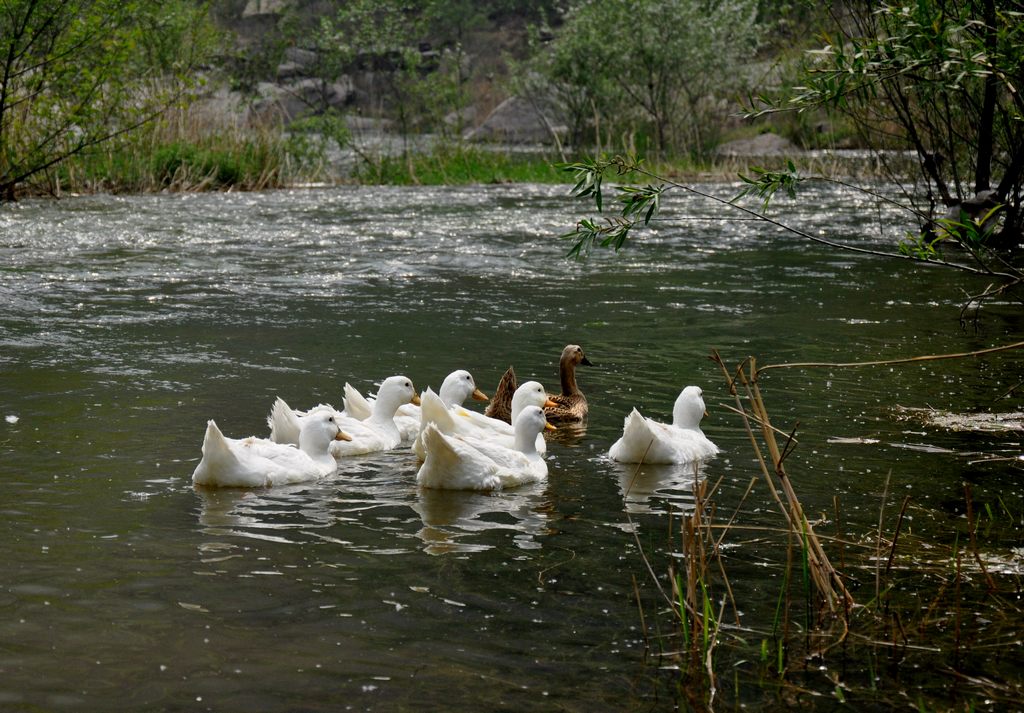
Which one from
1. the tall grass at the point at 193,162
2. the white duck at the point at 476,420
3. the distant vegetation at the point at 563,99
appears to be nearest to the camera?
the white duck at the point at 476,420

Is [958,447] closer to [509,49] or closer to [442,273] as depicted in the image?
[442,273]

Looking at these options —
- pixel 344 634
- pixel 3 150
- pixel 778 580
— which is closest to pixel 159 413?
pixel 344 634

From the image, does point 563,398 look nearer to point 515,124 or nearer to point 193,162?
point 193,162

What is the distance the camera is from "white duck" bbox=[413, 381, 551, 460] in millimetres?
8000

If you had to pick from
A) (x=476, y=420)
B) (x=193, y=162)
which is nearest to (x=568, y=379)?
(x=476, y=420)

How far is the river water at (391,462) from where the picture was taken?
476 cm

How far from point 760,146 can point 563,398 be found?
31871mm

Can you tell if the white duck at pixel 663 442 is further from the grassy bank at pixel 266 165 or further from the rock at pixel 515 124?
the rock at pixel 515 124

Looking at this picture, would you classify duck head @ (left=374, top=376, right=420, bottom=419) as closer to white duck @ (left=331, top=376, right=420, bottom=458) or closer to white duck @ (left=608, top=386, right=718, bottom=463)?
white duck @ (left=331, top=376, right=420, bottom=458)

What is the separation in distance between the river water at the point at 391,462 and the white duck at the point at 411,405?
1.91 ft

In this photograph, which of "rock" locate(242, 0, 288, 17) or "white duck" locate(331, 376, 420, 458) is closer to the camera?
"white duck" locate(331, 376, 420, 458)

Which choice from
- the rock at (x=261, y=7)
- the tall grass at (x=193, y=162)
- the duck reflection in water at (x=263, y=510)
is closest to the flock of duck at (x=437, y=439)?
the duck reflection in water at (x=263, y=510)

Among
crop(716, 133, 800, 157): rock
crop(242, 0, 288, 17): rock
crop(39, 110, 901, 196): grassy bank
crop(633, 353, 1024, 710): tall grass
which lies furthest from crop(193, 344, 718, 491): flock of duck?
crop(242, 0, 288, 17): rock

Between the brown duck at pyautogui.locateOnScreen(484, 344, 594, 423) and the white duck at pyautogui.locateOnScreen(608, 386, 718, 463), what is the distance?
1.07m
